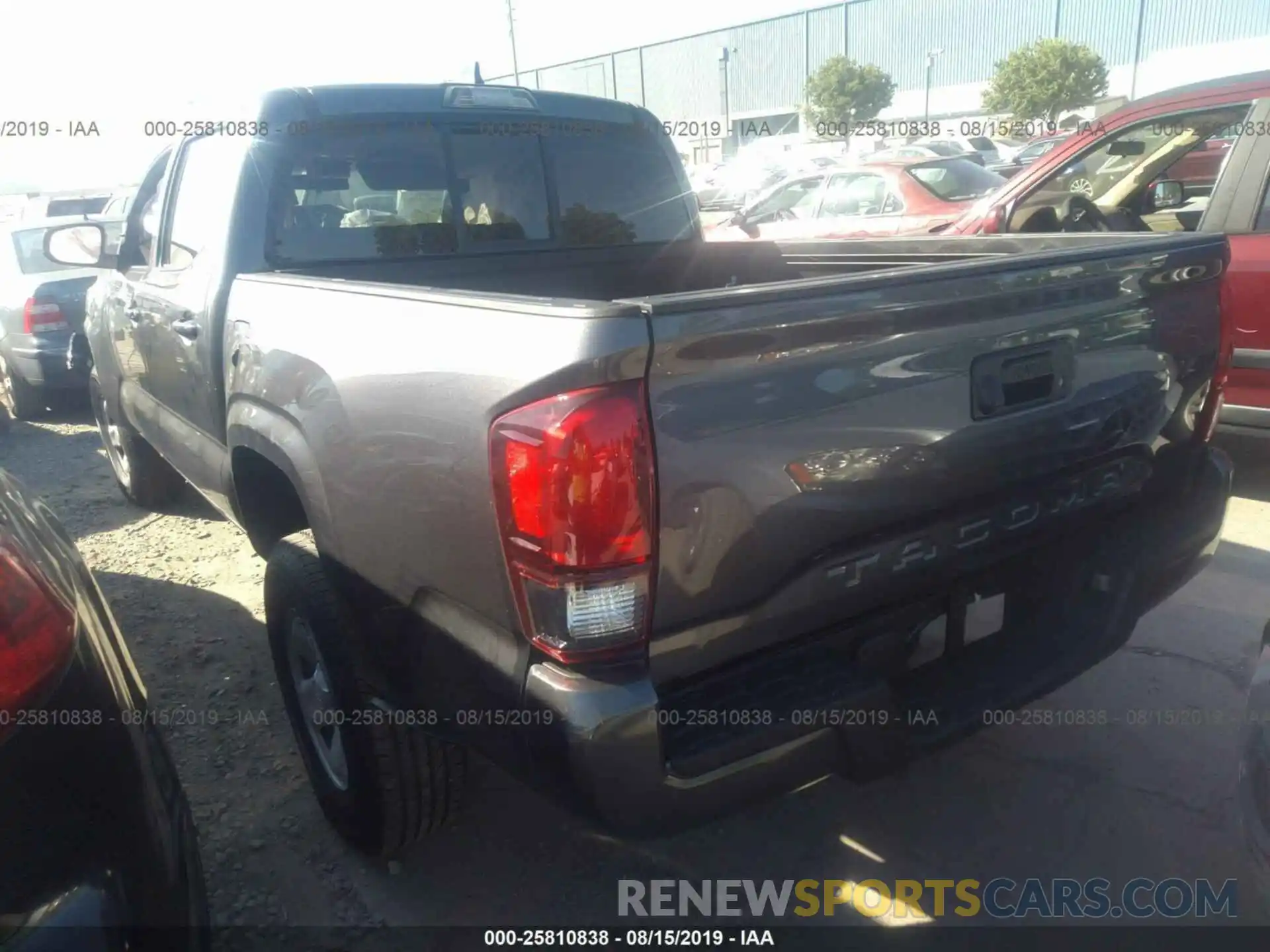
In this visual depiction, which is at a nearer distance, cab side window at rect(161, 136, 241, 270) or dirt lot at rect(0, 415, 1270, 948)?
dirt lot at rect(0, 415, 1270, 948)

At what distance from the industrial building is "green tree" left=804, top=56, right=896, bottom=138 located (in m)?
2.03

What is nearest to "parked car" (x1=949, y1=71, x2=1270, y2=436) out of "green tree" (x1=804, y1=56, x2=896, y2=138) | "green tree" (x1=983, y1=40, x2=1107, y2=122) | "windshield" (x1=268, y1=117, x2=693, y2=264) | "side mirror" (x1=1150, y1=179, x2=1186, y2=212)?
"side mirror" (x1=1150, y1=179, x2=1186, y2=212)

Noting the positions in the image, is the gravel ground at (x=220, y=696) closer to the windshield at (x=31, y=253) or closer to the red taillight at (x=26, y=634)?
the red taillight at (x=26, y=634)

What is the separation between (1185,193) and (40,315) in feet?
26.6

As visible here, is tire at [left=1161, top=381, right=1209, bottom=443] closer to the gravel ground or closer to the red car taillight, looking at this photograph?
the red car taillight

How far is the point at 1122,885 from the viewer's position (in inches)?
96.1

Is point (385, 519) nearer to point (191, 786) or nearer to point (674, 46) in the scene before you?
point (191, 786)

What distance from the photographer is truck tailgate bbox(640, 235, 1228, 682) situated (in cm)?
171

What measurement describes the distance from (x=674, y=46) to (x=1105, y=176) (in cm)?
5474

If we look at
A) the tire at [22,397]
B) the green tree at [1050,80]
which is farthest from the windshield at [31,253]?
the green tree at [1050,80]

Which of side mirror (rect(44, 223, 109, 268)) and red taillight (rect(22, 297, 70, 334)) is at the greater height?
side mirror (rect(44, 223, 109, 268))

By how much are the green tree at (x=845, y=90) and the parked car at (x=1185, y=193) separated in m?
43.8

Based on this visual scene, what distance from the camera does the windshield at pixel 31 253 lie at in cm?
787

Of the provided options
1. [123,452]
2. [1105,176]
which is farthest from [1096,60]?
[123,452]
